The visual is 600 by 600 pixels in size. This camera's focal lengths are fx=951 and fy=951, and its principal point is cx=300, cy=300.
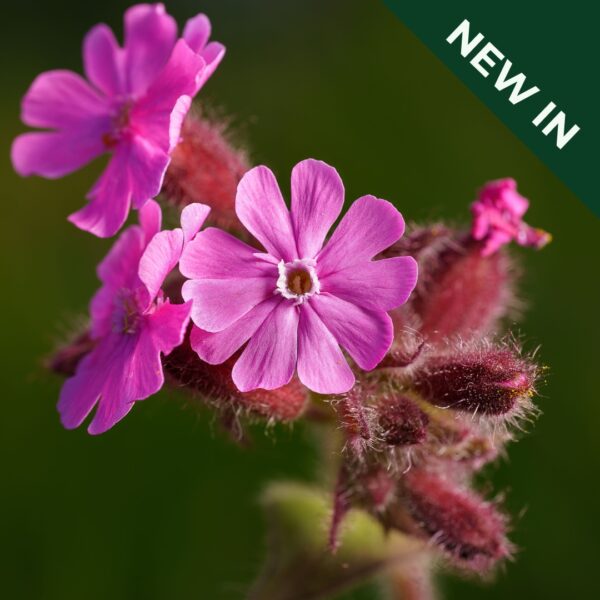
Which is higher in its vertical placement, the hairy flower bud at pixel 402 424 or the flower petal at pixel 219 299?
the hairy flower bud at pixel 402 424

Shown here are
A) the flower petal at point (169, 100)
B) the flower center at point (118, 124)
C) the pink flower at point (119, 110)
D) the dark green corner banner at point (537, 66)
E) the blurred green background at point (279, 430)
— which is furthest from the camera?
the blurred green background at point (279, 430)

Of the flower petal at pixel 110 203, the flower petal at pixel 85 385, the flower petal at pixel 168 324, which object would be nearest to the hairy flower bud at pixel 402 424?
the flower petal at pixel 168 324

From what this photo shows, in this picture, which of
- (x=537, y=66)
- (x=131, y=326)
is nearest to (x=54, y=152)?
(x=131, y=326)

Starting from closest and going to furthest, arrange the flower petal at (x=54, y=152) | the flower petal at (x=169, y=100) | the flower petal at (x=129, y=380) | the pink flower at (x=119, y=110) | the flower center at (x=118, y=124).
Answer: the flower petal at (x=129, y=380) → the flower petal at (x=169, y=100) → the pink flower at (x=119, y=110) → the flower center at (x=118, y=124) → the flower petal at (x=54, y=152)

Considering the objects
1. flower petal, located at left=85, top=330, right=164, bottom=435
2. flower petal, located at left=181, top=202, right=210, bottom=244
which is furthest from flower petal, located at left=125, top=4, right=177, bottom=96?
flower petal, located at left=85, top=330, right=164, bottom=435

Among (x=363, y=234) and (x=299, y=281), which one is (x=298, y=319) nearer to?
(x=299, y=281)

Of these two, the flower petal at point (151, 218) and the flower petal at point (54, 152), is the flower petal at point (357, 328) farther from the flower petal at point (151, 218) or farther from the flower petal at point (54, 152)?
the flower petal at point (54, 152)

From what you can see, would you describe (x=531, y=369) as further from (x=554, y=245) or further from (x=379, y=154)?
(x=379, y=154)
